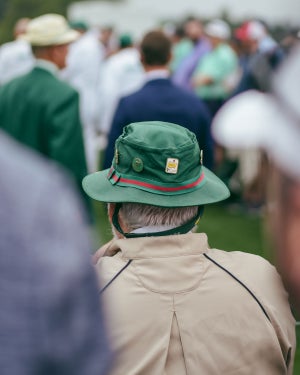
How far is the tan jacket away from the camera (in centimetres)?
226

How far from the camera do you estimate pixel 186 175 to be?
8.48 feet

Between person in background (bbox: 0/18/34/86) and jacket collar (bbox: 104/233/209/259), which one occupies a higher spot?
jacket collar (bbox: 104/233/209/259)

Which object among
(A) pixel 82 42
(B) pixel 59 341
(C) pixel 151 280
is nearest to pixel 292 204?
(B) pixel 59 341

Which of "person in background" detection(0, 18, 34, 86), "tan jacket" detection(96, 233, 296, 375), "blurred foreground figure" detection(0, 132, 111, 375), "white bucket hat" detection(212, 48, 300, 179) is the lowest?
"person in background" detection(0, 18, 34, 86)

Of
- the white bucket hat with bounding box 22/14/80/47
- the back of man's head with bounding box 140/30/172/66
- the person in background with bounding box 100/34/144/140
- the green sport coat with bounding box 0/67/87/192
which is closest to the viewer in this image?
the back of man's head with bounding box 140/30/172/66

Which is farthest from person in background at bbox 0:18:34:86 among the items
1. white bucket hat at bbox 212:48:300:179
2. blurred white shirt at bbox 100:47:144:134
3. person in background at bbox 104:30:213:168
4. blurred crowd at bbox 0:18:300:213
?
white bucket hat at bbox 212:48:300:179

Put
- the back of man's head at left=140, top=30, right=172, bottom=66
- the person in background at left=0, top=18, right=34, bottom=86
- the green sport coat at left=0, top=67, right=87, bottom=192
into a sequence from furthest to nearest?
the person in background at left=0, top=18, right=34, bottom=86, the green sport coat at left=0, top=67, right=87, bottom=192, the back of man's head at left=140, top=30, right=172, bottom=66

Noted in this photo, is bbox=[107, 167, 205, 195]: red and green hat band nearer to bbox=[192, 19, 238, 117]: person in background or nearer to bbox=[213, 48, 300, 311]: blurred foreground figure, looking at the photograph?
bbox=[213, 48, 300, 311]: blurred foreground figure

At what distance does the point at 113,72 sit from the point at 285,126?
30.1 feet

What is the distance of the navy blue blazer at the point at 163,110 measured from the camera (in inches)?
192

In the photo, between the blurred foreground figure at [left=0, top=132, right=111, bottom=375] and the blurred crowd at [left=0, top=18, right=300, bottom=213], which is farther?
the blurred crowd at [left=0, top=18, right=300, bottom=213]

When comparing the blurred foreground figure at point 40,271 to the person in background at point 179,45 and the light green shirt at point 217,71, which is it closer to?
the light green shirt at point 217,71

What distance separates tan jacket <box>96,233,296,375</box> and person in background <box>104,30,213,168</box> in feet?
8.23

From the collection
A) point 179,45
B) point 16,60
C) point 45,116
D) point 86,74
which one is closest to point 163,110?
point 45,116
